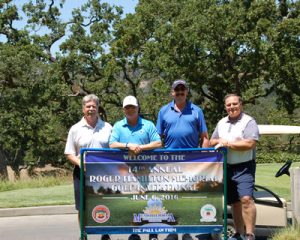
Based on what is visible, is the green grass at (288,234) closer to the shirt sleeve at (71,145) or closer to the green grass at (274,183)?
the shirt sleeve at (71,145)

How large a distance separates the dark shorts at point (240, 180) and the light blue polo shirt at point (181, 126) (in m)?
0.58

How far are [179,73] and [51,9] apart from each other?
36.8 feet

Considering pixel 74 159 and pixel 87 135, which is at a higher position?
pixel 87 135

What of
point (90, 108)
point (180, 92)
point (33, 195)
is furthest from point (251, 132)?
point (33, 195)

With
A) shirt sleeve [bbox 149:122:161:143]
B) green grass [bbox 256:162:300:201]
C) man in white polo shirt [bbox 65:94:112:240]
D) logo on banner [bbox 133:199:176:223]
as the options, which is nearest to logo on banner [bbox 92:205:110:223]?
logo on banner [bbox 133:199:176:223]

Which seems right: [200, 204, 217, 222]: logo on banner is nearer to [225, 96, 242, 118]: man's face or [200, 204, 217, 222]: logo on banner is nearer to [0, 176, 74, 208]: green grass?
[225, 96, 242, 118]: man's face

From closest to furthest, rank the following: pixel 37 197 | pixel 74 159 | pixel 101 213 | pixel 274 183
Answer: pixel 101 213
pixel 74 159
pixel 37 197
pixel 274 183

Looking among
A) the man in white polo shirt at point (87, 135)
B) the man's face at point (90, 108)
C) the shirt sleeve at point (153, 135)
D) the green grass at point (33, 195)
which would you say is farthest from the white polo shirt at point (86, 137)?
the green grass at point (33, 195)

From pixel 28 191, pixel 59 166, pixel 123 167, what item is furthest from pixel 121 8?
pixel 123 167

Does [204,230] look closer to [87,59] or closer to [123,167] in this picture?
[123,167]

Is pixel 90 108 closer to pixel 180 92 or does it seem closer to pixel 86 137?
pixel 86 137

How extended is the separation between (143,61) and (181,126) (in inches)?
1015

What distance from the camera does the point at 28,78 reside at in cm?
3309

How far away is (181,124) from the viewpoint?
23.3 feet
